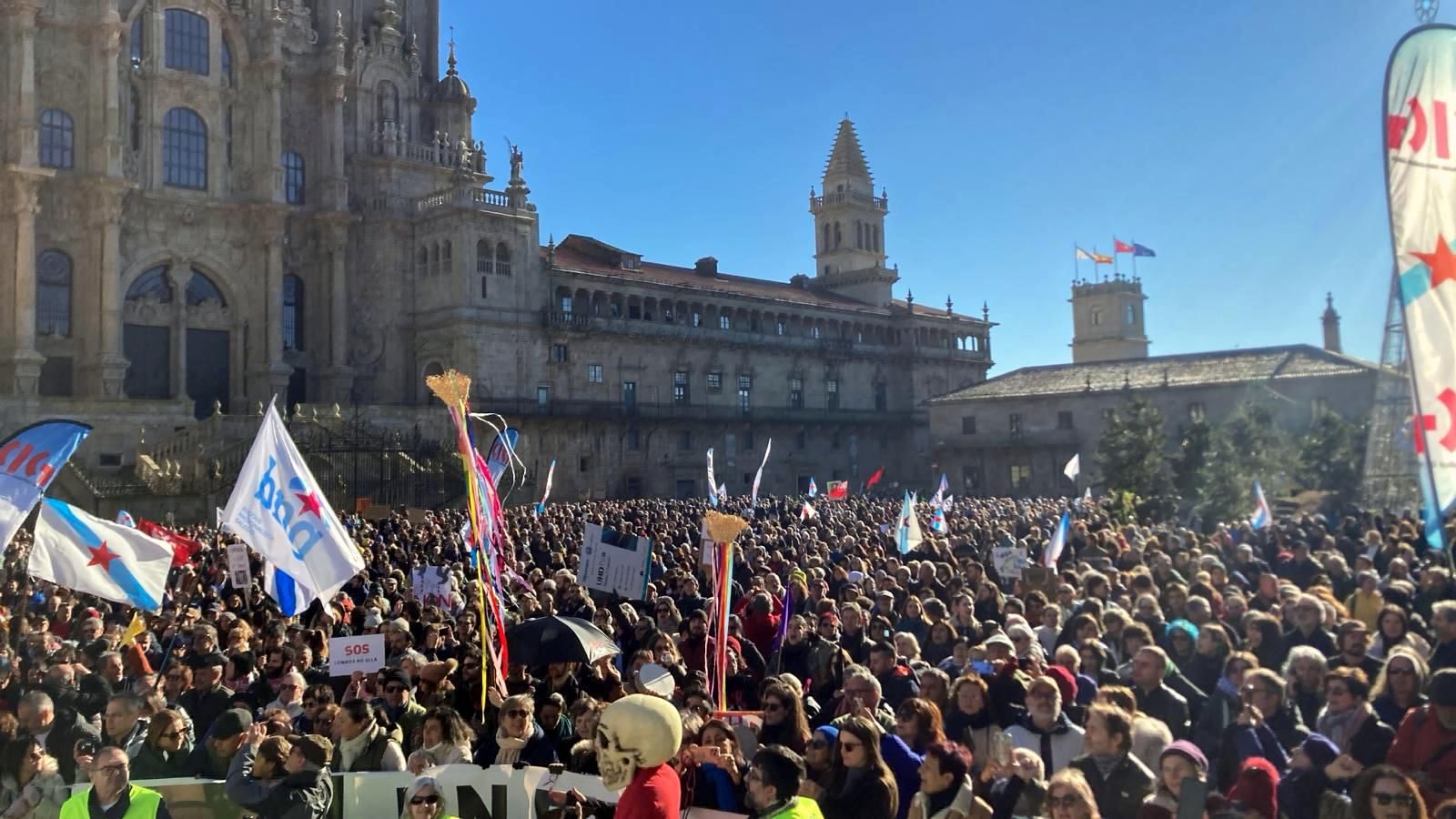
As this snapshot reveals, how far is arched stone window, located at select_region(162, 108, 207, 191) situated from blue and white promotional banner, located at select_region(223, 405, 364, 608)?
38.6 meters

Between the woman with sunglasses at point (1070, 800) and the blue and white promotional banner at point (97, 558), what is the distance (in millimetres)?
9139

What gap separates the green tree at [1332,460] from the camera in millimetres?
36719

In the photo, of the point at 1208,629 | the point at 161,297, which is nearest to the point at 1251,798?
the point at 1208,629

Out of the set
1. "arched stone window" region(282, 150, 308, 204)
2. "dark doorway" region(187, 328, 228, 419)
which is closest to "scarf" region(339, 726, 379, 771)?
"dark doorway" region(187, 328, 228, 419)

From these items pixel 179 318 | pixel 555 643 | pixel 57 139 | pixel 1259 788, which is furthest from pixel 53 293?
pixel 1259 788

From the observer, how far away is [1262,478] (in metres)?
34.5

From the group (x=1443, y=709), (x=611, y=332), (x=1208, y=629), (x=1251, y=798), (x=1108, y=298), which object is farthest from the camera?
(x=1108, y=298)

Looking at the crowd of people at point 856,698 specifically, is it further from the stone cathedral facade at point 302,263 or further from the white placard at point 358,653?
the stone cathedral facade at point 302,263

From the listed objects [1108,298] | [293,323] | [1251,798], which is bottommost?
[1251,798]

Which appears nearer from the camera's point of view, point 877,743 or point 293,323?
point 877,743

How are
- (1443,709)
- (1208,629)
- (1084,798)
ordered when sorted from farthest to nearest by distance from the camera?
(1208,629), (1443,709), (1084,798)

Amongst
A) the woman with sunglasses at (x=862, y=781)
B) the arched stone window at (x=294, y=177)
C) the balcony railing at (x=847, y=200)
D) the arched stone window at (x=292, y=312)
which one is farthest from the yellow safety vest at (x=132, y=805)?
the balcony railing at (x=847, y=200)

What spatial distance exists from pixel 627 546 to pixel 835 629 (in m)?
4.49

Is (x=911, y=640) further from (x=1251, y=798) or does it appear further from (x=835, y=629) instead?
(x=1251, y=798)
